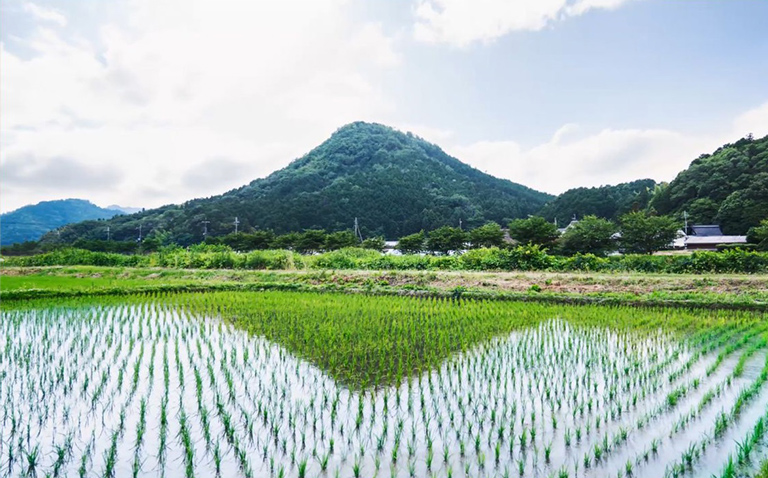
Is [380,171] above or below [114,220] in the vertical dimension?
above

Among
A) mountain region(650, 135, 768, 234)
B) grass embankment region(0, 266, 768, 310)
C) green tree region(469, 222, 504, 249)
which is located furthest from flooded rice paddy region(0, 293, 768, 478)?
mountain region(650, 135, 768, 234)

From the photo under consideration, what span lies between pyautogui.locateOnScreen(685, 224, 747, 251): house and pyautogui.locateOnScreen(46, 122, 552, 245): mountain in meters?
18.7

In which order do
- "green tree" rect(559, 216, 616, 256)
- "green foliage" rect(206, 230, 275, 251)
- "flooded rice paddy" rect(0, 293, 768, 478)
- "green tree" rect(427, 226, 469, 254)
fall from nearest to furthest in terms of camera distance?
"flooded rice paddy" rect(0, 293, 768, 478) < "green tree" rect(559, 216, 616, 256) < "green tree" rect(427, 226, 469, 254) < "green foliage" rect(206, 230, 275, 251)

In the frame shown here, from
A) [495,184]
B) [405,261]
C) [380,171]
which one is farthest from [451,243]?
[495,184]

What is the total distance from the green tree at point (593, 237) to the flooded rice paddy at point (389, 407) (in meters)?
15.7

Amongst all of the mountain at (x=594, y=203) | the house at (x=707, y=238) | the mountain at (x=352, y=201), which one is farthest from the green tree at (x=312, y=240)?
the mountain at (x=594, y=203)

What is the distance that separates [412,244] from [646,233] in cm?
1485

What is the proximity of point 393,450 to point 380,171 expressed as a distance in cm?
5672

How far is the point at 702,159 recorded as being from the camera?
38.0m

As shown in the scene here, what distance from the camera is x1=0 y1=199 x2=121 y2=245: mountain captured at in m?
75.7

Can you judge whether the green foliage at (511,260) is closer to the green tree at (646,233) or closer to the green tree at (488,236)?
the green tree at (646,233)

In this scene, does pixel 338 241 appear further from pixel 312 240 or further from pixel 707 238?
pixel 707 238

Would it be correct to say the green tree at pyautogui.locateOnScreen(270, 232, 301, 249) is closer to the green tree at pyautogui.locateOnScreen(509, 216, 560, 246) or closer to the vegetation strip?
the green tree at pyautogui.locateOnScreen(509, 216, 560, 246)

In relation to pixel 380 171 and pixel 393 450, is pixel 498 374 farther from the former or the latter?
pixel 380 171
